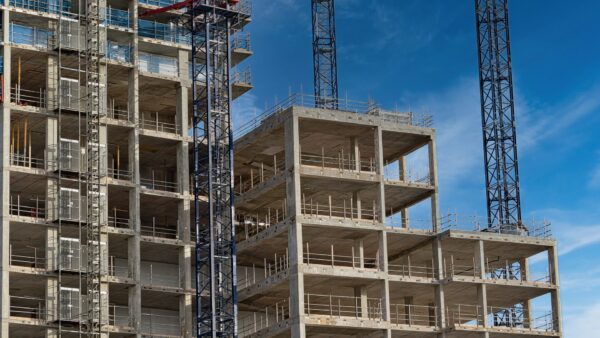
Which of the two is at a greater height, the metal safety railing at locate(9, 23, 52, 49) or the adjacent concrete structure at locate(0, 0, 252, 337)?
the metal safety railing at locate(9, 23, 52, 49)

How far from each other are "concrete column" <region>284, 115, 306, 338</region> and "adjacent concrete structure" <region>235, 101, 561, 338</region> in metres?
0.10

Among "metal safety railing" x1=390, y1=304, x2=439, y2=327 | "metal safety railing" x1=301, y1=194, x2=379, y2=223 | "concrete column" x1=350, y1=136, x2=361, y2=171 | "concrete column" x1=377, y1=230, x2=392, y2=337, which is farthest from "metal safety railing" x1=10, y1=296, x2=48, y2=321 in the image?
"metal safety railing" x1=390, y1=304, x2=439, y2=327

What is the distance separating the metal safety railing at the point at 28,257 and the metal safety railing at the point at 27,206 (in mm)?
2785

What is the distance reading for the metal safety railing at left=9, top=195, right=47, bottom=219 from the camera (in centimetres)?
10688

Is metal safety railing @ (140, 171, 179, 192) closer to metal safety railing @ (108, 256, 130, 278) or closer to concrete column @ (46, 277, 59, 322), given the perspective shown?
metal safety railing @ (108, 256, 130, 278)

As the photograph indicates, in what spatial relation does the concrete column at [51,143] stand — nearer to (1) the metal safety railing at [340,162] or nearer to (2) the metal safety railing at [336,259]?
(1) the metal safety railing at [340,162]

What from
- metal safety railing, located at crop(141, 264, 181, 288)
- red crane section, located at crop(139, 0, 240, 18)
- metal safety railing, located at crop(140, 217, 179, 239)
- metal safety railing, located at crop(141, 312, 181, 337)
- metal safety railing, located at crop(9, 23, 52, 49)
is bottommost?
metal safety railing, located at crop(141, 312, 181, 337)

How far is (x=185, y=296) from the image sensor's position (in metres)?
111

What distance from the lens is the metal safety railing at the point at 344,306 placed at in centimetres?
10591

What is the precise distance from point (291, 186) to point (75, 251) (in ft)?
58.0

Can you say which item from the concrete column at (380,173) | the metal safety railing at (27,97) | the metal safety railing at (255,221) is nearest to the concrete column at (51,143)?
the metal safety railing at (27,97)

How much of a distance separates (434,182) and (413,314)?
13.3 m

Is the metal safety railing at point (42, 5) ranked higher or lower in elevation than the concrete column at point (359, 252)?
higher

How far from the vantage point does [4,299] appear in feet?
330
